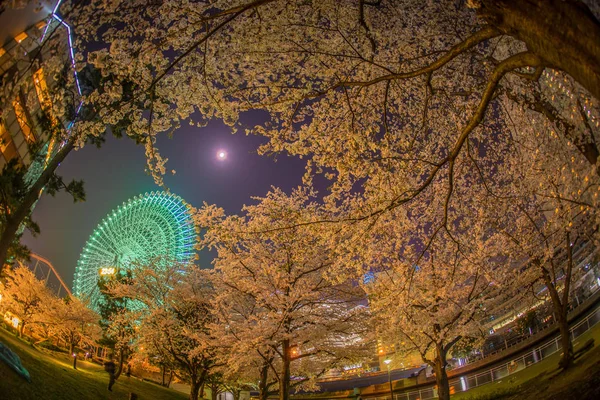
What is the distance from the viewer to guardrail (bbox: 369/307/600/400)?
14716 millimetres

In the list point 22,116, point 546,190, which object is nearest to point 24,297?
point 22,116

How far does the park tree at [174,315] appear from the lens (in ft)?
55.3

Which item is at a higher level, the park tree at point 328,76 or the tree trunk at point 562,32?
the park tree at point 328,76

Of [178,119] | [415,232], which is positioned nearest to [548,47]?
[178,119]

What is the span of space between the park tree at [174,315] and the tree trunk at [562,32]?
1524cm

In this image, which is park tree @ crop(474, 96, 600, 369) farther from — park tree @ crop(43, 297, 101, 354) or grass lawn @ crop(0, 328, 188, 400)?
park tree @ crop(43, 297, 101, 354)

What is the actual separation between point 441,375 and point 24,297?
32.7 metres

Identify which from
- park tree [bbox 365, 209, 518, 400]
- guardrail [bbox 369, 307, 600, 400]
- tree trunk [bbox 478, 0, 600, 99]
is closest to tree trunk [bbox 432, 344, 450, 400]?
park tree [bbox 365, 209, 518, 400]

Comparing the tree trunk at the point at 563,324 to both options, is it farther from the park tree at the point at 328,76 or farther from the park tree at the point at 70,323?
the park tree at the point at 70,323

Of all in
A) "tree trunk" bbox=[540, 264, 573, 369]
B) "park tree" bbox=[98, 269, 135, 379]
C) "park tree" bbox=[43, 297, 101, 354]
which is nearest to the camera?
"tree trunk" bbox=[540, 264, 573, 369]

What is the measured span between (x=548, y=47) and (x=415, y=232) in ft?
31.8

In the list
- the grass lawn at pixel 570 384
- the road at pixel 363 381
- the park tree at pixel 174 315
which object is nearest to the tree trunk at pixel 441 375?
the grass lawn at pixel 570 384

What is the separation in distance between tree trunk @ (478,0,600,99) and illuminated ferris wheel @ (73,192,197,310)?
3516cm

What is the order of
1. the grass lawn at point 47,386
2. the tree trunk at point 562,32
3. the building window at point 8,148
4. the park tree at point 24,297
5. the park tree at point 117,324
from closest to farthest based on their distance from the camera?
the tree trunk at point 562,32 → the grass lawn at point 47,386 → the building window at point 8,148 → the park tree at point 117,324 → the park tree at point 24,297
